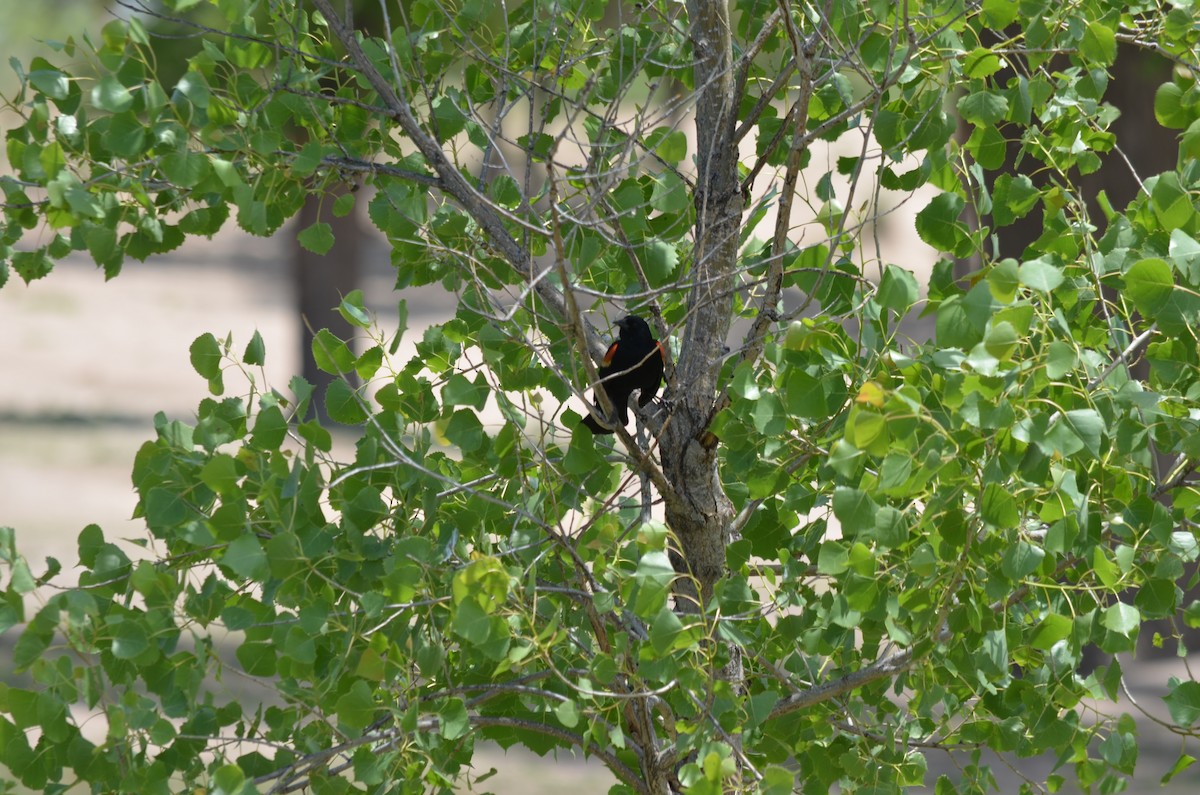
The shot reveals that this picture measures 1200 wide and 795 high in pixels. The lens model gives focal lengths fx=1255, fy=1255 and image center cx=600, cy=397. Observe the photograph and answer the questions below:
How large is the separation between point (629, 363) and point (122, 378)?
1754cm

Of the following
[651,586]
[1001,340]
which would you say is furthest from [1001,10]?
[651,586]

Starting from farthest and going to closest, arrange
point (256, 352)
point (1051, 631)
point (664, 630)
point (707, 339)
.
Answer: point (707, 339), point (256, 352), point (1051, 631), point (664, 630)

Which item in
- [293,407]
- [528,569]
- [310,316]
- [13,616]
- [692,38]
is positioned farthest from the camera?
[310,316]

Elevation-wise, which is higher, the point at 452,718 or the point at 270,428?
the point at 270,428

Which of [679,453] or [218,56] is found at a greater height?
[218,56]

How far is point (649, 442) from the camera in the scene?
111 inches

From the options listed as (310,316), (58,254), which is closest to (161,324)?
(310,316)

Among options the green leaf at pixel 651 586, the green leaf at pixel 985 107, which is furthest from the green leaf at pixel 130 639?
the green leaf at pixel 985 107

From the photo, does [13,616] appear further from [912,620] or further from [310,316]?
[310,316]

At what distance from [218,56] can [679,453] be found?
1267mm

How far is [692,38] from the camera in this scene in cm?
264

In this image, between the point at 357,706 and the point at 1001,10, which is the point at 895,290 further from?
the point at 357,706

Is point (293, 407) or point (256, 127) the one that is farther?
point (293, 407)

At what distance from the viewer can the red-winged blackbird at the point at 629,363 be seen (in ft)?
8.64
